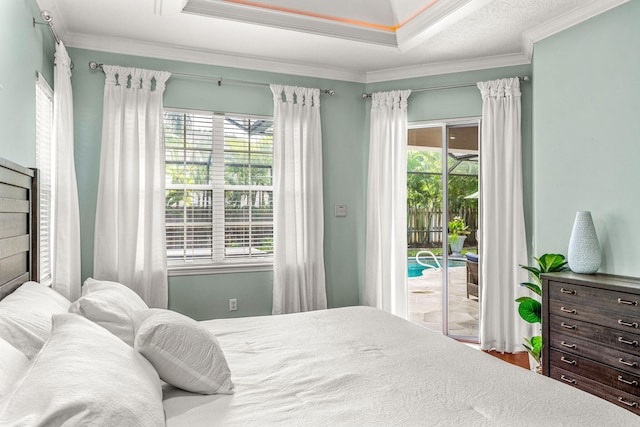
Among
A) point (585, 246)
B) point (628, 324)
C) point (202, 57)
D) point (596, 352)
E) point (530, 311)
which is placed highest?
point (202, 57)

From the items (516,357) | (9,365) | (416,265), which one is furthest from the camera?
(416,265)

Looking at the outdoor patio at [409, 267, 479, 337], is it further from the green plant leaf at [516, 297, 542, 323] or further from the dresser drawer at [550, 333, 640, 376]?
the dresser drawer at [550, 333, 640, 376]

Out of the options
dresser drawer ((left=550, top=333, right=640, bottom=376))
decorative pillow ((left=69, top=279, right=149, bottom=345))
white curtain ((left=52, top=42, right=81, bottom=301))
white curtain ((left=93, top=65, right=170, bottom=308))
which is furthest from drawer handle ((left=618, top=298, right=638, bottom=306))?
white curtain ((left=52, top=42, right=81, bottom=301))

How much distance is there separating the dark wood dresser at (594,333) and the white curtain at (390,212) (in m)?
1.53

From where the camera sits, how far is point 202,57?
3793mm

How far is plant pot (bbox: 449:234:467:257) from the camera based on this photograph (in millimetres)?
4191

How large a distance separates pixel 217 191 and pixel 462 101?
7.92 feet

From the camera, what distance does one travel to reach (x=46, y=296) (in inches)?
80.3

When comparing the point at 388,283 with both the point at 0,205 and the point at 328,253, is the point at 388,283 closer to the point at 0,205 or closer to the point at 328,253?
the point at 328,253

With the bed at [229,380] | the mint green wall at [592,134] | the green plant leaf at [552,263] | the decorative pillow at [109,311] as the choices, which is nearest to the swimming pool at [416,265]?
the mint green wall at [592,134]

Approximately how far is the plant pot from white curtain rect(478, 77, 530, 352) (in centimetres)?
27

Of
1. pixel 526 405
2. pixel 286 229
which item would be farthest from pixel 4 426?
pixel 286 229

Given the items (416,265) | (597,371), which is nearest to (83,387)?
(597,371)

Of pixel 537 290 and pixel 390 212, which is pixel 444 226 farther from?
pixel 537 290
